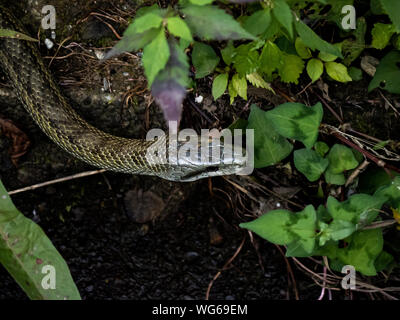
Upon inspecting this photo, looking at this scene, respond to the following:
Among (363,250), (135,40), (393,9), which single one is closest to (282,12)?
(393,9)

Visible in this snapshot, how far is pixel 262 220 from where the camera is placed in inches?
96.7

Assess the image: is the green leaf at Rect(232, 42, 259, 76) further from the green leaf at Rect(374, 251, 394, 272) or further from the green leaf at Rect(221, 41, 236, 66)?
the green leaf at Rect(374, 251, 394, 272)

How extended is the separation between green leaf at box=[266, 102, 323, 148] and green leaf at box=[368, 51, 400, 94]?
0.49 metres

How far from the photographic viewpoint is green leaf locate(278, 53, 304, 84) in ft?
8.99

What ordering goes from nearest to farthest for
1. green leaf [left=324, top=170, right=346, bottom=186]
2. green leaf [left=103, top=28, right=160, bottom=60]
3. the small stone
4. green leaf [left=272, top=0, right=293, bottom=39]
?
1. green leaf [left=103, top=28, right=160, bottom=60]
2. green leaf [left=272, top=0, right=293, bottom=39]
3. green leaf [left=324, top=170, right=346, bottom=186]
4. the small stone

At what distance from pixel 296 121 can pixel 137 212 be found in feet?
4.28

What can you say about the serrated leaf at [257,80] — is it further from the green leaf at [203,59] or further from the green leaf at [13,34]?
the green leaf at [13,34]

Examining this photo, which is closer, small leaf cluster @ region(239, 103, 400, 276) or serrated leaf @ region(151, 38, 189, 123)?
serrated leaf @ region(151, 38, 189, 123)

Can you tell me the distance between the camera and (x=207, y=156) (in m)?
2.75

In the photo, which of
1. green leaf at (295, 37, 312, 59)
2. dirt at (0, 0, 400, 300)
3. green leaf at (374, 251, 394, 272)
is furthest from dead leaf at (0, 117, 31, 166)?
green leaf at (374, 251, 394, 272)

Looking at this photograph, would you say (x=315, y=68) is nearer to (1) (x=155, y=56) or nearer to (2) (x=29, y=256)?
(1) (x=155, y=56)

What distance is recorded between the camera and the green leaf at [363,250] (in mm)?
2617

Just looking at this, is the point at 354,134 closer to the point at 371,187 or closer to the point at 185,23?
the point at 371,187
